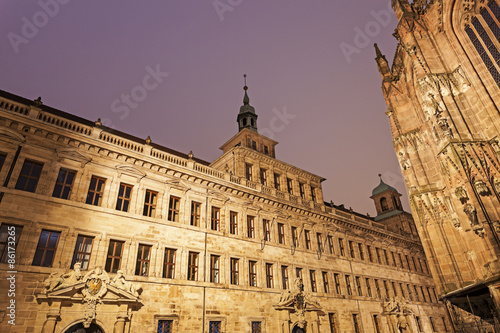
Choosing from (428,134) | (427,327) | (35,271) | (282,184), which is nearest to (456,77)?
(428,134)

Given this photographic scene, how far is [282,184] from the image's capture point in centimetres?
2872

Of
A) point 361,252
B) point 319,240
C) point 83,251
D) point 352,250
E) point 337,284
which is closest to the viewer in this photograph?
point 83,251

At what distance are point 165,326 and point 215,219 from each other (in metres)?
7.56

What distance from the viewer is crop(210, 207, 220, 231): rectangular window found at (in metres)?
21.0

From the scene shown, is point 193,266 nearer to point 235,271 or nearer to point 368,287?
point 235,271

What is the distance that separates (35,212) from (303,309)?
1863 centimetres

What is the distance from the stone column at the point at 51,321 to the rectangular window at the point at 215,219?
32.8 feet

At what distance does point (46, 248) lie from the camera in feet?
47.1

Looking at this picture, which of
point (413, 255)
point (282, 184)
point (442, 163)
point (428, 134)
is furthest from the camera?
point (413, 255)

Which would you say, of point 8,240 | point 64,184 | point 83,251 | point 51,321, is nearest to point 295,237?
point 83,251

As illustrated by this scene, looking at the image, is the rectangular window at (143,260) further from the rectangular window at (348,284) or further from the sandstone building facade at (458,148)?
the rectangular window at (348,284)

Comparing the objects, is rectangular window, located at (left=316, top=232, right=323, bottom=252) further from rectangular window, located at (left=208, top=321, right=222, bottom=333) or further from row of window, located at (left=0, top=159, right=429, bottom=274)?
rectangular window, located at (left=208, top=321, right=222, bottom=333)

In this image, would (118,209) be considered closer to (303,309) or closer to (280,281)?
(280,281)

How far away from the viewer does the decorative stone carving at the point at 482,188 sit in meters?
11.5
